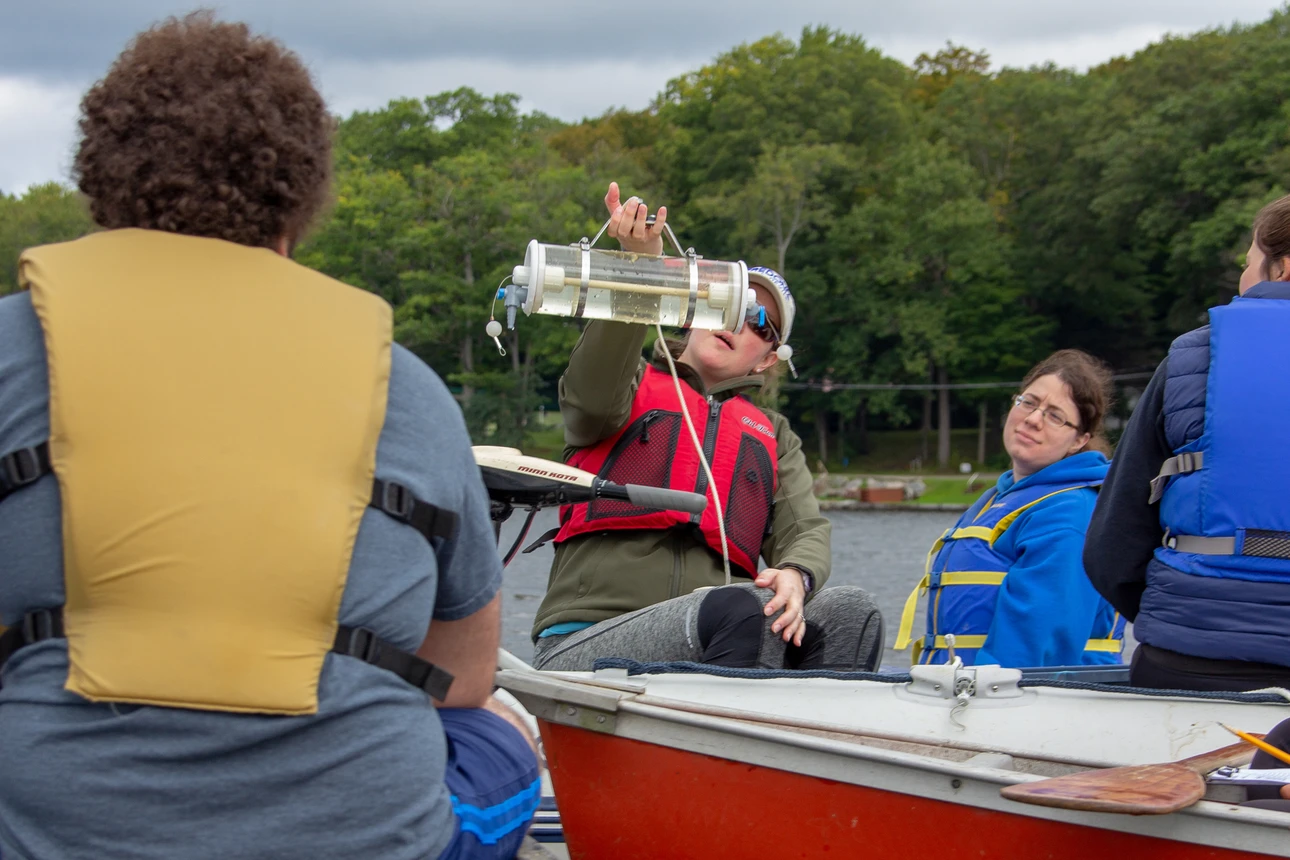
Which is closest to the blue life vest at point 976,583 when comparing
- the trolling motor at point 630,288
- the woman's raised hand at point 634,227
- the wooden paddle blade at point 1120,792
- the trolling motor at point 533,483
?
the trolling motor at point 630,288

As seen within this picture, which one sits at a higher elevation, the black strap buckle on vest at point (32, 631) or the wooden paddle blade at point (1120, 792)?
Result: the black strap buckle on vest at point (32, 631)

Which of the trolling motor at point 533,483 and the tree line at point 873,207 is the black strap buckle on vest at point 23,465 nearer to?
the trolling motor at point 533,483

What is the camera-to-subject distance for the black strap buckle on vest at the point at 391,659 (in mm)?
1594

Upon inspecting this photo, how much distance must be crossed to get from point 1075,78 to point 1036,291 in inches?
445

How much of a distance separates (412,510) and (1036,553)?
2642 mm

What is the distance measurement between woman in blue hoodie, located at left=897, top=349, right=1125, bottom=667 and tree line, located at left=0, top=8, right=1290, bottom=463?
1471 inches

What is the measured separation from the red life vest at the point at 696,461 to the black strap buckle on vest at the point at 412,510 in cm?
165

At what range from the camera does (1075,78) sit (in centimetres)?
5462

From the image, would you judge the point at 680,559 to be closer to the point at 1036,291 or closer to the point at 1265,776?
the point at 1265,776

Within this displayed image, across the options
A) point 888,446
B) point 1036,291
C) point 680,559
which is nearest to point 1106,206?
point 1036,291

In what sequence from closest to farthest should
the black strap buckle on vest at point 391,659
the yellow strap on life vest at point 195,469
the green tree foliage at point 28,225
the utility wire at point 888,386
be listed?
the yellow strap on life vest at point 195,469 < the black strap buckle on vest at point 391,659 < the utility wire at point 888,386 < the green tree foliage at point 28,225

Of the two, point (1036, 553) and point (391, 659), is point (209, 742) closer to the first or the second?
point (391, 659)

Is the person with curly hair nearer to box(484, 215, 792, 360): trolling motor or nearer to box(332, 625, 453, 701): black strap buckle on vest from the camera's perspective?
box(332, 625, 453, 701): black strap buckle on vest

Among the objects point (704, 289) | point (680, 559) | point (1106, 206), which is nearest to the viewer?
point (704, 289)
